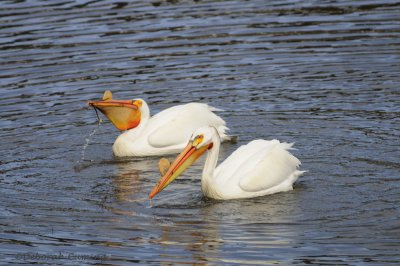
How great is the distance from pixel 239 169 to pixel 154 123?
2.26 meters

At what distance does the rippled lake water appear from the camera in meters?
8.61

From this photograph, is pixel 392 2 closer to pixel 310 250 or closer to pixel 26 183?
pixel 26 183

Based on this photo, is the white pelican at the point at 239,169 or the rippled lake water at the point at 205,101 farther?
the white pelican at the point at 239,169

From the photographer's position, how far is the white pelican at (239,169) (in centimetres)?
991

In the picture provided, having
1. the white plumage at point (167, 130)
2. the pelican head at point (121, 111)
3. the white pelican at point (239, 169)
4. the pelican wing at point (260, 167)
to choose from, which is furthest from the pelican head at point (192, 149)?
the pelican head at point (121, 111)

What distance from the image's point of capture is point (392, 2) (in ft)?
55.2

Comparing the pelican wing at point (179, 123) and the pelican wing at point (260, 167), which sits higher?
the pelican wing at point (260, 167)

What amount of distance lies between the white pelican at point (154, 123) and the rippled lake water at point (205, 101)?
20 centimetres

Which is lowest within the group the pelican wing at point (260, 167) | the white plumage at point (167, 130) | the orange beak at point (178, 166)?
the white plumage at point (167, 130)

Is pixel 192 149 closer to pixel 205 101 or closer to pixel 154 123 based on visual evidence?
pixel 154 123

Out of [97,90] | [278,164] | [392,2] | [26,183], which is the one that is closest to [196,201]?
[278,164]

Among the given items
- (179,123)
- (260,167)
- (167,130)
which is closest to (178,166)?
(260,167)

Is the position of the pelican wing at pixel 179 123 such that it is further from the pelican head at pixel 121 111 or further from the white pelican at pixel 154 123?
the pelican head at pixel 121 111

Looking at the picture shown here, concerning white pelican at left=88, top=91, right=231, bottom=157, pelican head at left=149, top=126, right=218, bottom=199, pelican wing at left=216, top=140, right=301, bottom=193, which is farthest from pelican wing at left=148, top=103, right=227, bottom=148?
pelican head at left=149, top=126, right=218, bottom=199
